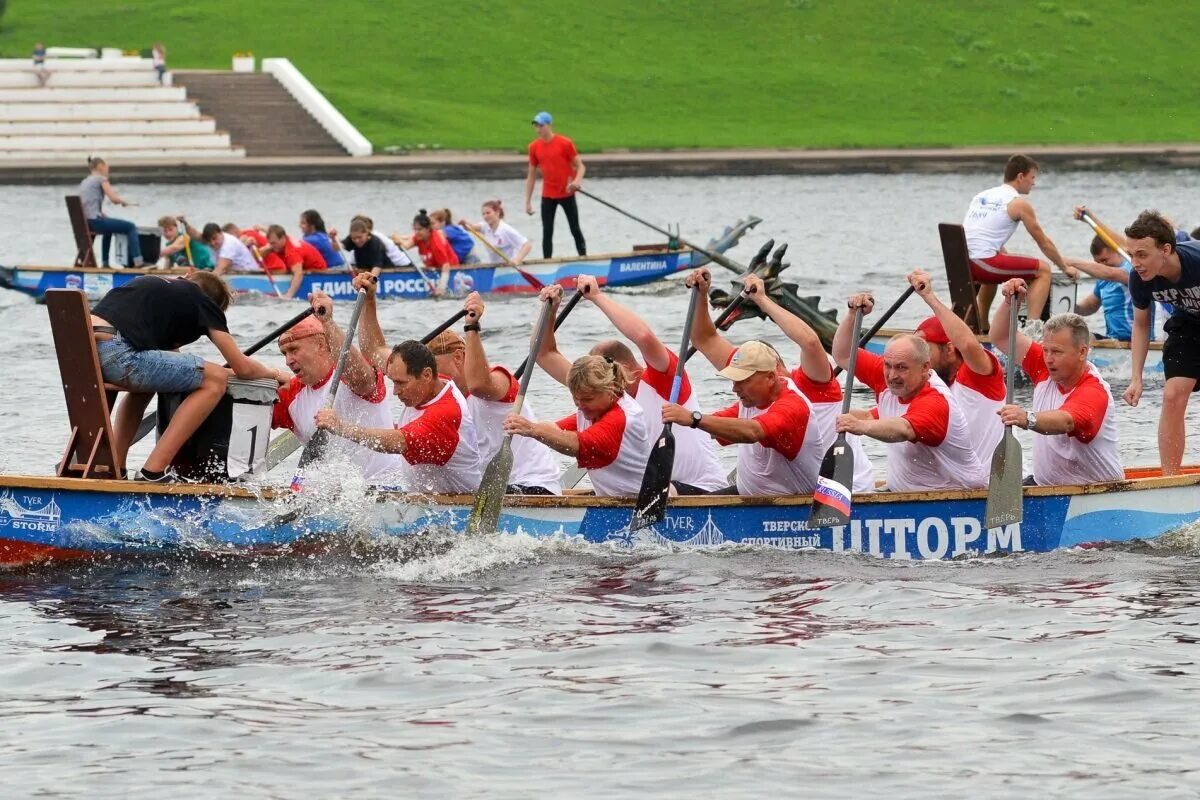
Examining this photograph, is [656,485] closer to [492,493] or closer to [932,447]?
[492,493]

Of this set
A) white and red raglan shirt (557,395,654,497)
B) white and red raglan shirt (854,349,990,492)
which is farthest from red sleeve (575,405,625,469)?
white and red raglan shirt (854,349,990,492)

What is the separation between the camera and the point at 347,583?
11.5 meters

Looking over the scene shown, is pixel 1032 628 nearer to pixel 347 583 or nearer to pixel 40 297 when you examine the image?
pixel 347 583

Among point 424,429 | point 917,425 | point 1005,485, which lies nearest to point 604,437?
point 424,429

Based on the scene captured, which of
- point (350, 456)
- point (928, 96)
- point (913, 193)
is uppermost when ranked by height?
point (928, 96)

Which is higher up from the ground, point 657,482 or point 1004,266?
point 1004,266

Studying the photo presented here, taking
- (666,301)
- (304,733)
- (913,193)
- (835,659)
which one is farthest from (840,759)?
(913,193)

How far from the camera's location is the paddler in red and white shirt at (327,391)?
468 inches

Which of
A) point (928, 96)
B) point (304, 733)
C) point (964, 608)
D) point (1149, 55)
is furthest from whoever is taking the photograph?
point (1149, 55)

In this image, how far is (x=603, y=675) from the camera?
9547mm

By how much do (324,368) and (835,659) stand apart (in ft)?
12.7

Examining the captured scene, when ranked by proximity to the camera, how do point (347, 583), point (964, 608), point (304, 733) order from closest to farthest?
point (304, 733) → point (964, 608) → point (347, 583)

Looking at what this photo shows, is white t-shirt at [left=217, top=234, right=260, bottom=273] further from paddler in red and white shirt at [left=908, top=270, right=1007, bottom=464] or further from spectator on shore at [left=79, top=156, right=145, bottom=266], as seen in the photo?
paddler in red and white shirt at [left=908, top=270, right=1007, bottom=464]

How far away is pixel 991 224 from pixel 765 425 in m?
7.32
